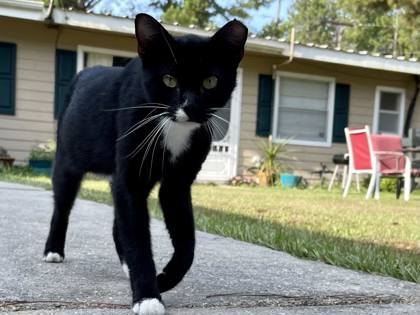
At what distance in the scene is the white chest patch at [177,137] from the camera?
181cm

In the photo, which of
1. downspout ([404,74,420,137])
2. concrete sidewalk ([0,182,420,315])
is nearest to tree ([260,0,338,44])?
downspout ([404,74,420,137])

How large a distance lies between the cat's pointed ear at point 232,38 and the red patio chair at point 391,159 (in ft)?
24.0

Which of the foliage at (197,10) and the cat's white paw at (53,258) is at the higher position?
the foliage at (197,10)

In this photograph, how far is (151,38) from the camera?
1773 mm

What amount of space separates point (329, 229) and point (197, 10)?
2415 cm

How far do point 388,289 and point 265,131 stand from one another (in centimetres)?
994

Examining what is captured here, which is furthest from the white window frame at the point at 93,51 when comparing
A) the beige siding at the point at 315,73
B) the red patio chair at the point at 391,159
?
the red patio chair at the point at 391,159

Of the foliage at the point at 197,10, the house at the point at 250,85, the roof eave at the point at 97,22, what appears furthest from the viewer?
the foliage at the point at 197,10

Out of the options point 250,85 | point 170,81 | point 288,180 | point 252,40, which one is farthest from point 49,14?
point 170,81

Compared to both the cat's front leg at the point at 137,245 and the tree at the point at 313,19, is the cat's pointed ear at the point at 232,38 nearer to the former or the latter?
the cat's front leg at the point at 137,245

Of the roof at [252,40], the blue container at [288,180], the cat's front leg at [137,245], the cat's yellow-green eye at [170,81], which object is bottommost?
the blue container at [288,180]

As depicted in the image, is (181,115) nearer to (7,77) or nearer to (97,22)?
(97,22)

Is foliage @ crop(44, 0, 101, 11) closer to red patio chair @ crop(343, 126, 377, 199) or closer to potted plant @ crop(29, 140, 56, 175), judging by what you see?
potted plant @ crop(29, 140, 56, 175)

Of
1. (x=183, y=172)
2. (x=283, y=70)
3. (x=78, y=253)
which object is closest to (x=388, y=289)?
(x=183, y=172)
